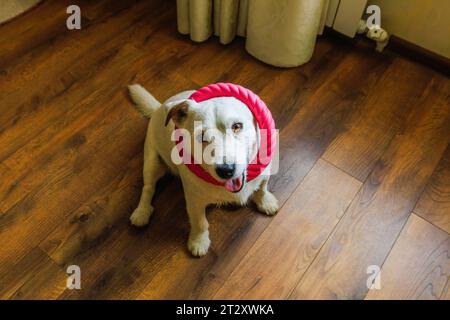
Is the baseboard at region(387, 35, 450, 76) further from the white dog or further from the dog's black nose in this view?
the dog's black nose

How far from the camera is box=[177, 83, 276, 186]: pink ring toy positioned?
1178 millimetres

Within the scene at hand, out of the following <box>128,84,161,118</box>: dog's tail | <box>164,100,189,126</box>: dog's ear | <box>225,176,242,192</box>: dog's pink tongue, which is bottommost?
<box>128,84,161,118</box>: dog's tail

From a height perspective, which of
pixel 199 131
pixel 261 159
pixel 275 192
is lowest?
pixel 275 192

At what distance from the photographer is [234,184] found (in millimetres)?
1174

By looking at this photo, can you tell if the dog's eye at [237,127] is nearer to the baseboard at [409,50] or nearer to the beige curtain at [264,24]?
the beige curtain at [264,24]

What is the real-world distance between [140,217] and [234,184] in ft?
1.74

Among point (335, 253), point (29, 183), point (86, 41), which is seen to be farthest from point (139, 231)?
point (86, 41)

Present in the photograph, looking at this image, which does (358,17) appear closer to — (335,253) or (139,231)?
(335,253)

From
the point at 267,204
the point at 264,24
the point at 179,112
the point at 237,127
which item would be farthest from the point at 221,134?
the point at 264,24

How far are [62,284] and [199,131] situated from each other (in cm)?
83

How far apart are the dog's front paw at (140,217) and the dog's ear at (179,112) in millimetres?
484

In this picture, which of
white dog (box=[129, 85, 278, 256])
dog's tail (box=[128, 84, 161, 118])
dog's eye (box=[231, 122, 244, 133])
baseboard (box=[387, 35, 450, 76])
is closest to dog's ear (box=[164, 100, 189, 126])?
white dog (box=[129, 85, 278, 256])

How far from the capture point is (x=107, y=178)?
5.47 ft

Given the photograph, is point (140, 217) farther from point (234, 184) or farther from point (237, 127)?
point (237, 127)
